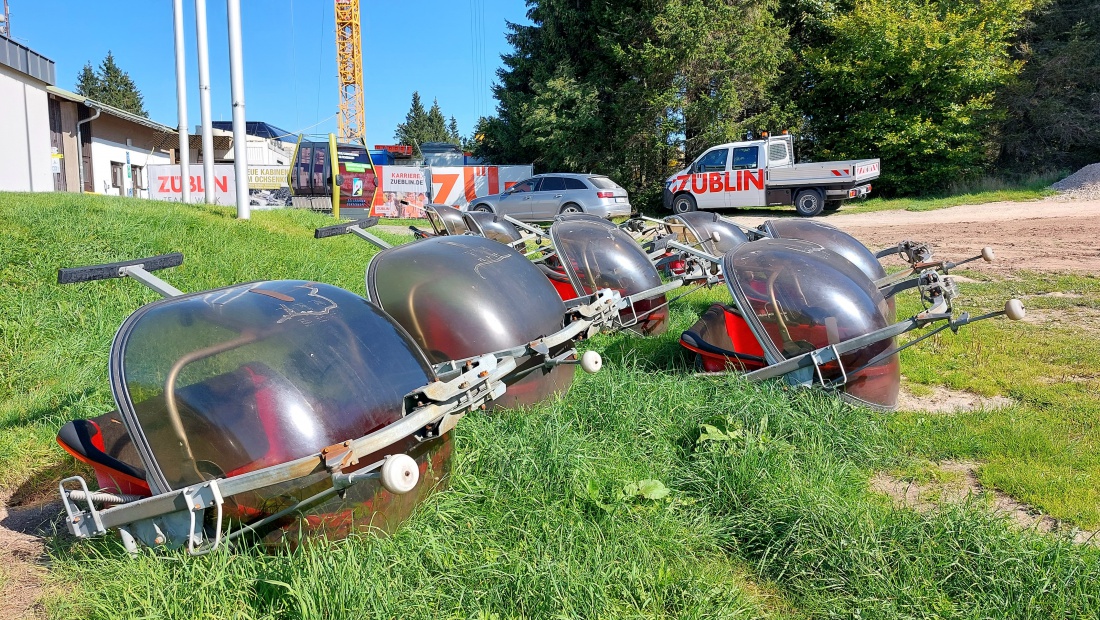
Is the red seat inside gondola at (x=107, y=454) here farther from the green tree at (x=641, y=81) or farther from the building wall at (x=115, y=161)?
the green tree at (x=641, y=81)

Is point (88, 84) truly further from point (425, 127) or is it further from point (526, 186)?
point (526, 186)

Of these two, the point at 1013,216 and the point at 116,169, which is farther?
the point at 116,169

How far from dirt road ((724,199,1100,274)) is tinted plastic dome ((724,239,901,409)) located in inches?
314

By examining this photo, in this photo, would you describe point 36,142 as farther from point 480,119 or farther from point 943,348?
point 943,348

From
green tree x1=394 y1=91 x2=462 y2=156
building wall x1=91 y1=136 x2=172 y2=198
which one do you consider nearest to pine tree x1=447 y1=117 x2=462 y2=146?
green tree x1=394 y1=91 x2=462 y2=156

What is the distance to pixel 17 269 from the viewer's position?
622cm

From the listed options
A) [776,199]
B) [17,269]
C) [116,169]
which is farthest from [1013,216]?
[116,169]

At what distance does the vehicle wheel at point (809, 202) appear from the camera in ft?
71.9

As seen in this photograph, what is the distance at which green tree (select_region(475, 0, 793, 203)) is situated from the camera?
26125 millimetres

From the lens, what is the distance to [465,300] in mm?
4227

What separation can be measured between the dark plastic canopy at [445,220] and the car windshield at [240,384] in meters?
6.64

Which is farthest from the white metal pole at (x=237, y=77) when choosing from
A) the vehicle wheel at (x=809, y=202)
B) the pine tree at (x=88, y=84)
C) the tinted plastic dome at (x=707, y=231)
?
the pine tree at (x=88, y=84)

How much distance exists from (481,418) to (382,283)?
978mm

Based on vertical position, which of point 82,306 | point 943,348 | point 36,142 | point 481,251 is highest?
point 36,142
